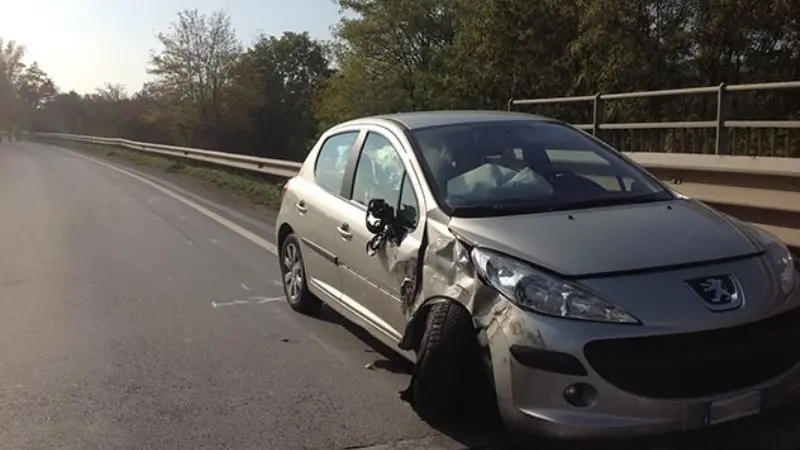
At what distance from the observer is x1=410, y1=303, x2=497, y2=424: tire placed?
4098 mm

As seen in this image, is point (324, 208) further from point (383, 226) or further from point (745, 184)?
point (745, 184)

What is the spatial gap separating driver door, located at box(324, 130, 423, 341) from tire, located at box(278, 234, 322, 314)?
1.08 meters

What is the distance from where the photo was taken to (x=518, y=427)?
3814 mm

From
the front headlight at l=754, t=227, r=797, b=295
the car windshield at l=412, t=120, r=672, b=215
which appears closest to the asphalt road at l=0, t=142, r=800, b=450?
the front headlight at l=754, t=227, r=797, b=295

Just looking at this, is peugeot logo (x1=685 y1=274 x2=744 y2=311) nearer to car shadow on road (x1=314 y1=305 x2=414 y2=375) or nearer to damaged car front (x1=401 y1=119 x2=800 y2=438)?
damaged car front (x1=401 y1=119 x2=800 y2=438)

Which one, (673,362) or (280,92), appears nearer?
(673,362)

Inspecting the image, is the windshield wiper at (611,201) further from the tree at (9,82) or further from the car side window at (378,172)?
the tree at (9,82)

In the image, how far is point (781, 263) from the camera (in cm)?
412

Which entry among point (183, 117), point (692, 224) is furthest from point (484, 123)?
point (183, 117)

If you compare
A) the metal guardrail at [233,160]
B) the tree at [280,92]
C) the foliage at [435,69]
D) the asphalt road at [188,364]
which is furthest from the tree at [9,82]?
the asphalt road at [188,364]

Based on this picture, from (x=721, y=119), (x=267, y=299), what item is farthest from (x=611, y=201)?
(x=721, y=119)

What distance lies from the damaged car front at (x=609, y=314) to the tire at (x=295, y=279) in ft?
7.83

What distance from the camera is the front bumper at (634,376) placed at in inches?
142

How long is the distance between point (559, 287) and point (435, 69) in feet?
116
